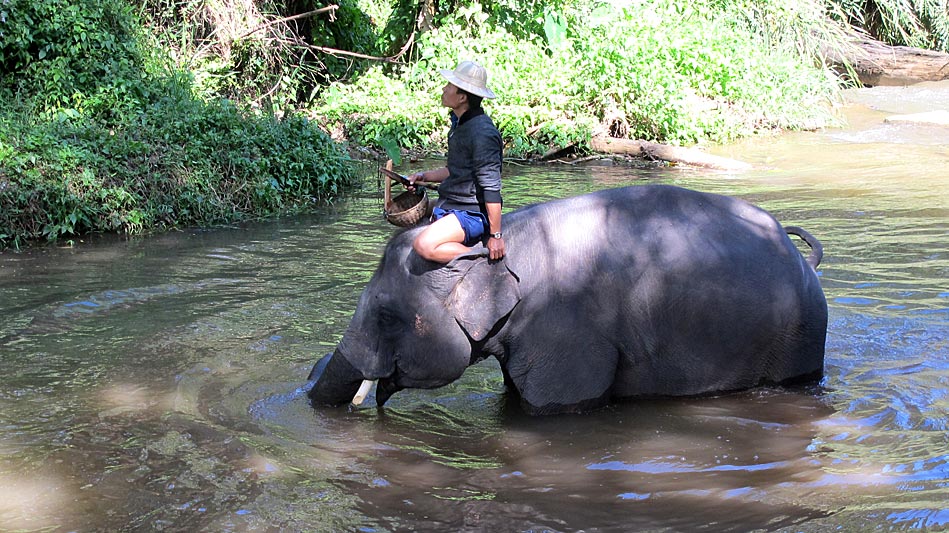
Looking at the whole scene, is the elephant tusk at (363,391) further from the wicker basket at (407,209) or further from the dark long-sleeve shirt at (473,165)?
the dark long-sleeve shirt at (473,165)

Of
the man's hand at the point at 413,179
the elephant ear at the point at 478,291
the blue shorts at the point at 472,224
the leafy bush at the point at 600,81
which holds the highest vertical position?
the leafy bush at the point at 600,81

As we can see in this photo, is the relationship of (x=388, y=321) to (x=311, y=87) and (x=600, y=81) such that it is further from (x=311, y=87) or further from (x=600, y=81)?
(x=311, y=87)

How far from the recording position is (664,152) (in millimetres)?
14664

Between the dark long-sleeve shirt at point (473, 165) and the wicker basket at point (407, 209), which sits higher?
the dark long-sleeve shirt at point (473, 165)

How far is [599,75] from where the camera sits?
52.5 ft

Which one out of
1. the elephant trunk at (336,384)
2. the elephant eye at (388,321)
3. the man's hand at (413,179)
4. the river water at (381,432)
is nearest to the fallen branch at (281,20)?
the river water at (381,432)

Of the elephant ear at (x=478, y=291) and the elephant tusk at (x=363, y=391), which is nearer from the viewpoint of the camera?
the elephant ear at (x=478, y=291)

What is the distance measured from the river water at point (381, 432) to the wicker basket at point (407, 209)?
1.11 metres

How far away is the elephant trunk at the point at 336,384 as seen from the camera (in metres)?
5.75

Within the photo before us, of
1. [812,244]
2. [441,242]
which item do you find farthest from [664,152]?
[441,242]

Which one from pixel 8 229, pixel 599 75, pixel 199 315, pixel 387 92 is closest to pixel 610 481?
pixel 199 315

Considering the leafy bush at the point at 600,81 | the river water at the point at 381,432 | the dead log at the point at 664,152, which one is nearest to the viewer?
the river water at the point at 381,432

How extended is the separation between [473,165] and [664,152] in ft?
31.2

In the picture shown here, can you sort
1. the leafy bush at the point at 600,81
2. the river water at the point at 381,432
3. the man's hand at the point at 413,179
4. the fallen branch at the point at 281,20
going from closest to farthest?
1. the river water at the point at 381,432
2. the man's hand at the point at 413,179
3. the leafy bush at the point at 600,81
4. the fallen branch at the point at 281,20
